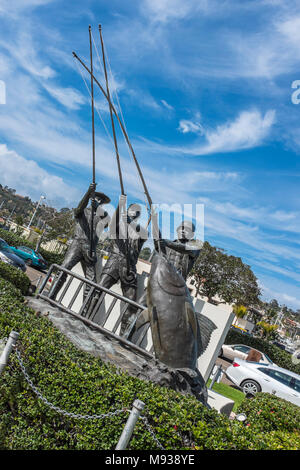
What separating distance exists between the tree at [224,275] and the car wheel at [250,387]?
71.8ft

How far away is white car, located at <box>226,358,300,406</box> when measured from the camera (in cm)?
969

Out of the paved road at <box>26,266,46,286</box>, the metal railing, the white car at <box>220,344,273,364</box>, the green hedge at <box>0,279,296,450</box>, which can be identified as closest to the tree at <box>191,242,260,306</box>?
the white car at <box>220,344,273,364</box>

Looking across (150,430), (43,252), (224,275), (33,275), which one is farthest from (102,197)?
(224,275)

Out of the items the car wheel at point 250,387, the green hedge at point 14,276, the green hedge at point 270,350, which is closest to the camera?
the green hedge at point 14,276

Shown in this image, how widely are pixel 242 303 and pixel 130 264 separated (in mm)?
28503

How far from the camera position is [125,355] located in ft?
17.5

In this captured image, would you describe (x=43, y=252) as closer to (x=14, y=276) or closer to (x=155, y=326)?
(x=14, y=276)

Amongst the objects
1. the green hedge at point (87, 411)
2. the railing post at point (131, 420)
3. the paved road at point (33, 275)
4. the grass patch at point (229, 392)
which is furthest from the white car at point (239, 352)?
the railing post at point (131, 420)

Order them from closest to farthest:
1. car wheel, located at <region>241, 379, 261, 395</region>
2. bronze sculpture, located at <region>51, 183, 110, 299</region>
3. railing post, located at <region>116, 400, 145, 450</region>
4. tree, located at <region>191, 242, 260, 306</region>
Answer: railing post, located at <region>116, 400, 145, 450</region> → bronze sculpture, located at <region>51, 183, 110, 299</region> → car wheel, located at <region>241, 379, 261, 395</region> → tree, located at <region>191, 242, 260, 306</region>

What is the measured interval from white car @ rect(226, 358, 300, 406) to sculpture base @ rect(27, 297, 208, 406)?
6000 millimetres

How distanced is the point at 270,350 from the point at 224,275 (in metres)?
11.0

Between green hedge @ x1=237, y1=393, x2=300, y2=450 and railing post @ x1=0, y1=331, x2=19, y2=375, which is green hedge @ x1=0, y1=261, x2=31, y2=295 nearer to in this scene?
railing post @ x1=0, y1=331, x2=19, y2=375

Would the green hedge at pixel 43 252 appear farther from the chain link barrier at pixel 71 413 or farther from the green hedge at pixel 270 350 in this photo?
the chain link barrier at pixel 71 413

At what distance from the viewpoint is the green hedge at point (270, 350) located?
834 inches
